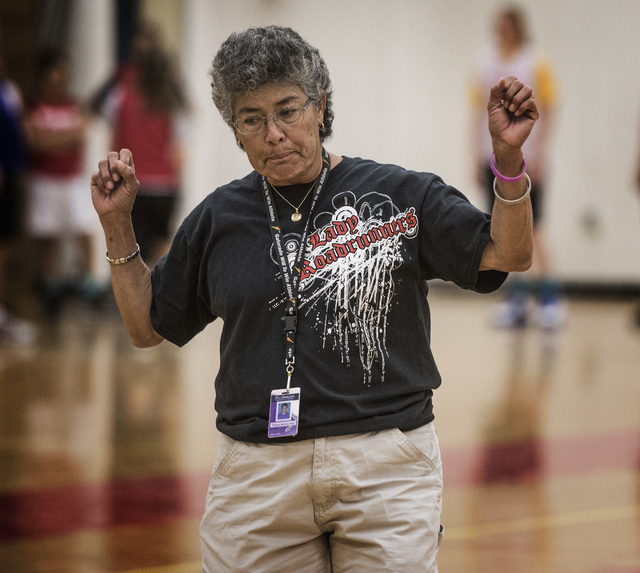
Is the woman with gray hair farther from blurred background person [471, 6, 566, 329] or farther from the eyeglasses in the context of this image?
blurred background person [471, 6, 566, 329]

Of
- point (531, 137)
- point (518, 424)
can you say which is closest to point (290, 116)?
point (518, 424)

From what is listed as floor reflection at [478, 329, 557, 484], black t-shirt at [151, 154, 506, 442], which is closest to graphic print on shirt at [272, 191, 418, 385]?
black t-shirt at [151, 154, 506, 442]

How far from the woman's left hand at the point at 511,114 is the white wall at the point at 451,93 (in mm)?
8682

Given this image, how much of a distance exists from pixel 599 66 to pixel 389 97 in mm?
2332

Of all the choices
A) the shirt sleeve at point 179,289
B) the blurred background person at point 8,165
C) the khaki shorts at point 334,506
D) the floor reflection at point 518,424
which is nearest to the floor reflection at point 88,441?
the blurred background person at point 8,165

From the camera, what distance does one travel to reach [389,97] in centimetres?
1192

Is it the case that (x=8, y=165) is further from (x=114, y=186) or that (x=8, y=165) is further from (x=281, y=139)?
(x=281, y=139)

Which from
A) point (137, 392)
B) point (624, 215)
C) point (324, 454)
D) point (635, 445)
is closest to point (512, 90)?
point (324, 454)

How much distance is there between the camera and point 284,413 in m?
2.12

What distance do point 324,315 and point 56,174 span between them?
743cm

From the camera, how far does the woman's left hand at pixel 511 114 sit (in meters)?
2.05

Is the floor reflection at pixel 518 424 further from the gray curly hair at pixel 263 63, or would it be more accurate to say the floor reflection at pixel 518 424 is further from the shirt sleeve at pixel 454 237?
the gray curly hair at pixel 263 63

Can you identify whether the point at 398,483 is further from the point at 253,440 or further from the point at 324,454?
the point at 253,440

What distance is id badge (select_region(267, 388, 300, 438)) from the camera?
2.11 meters
